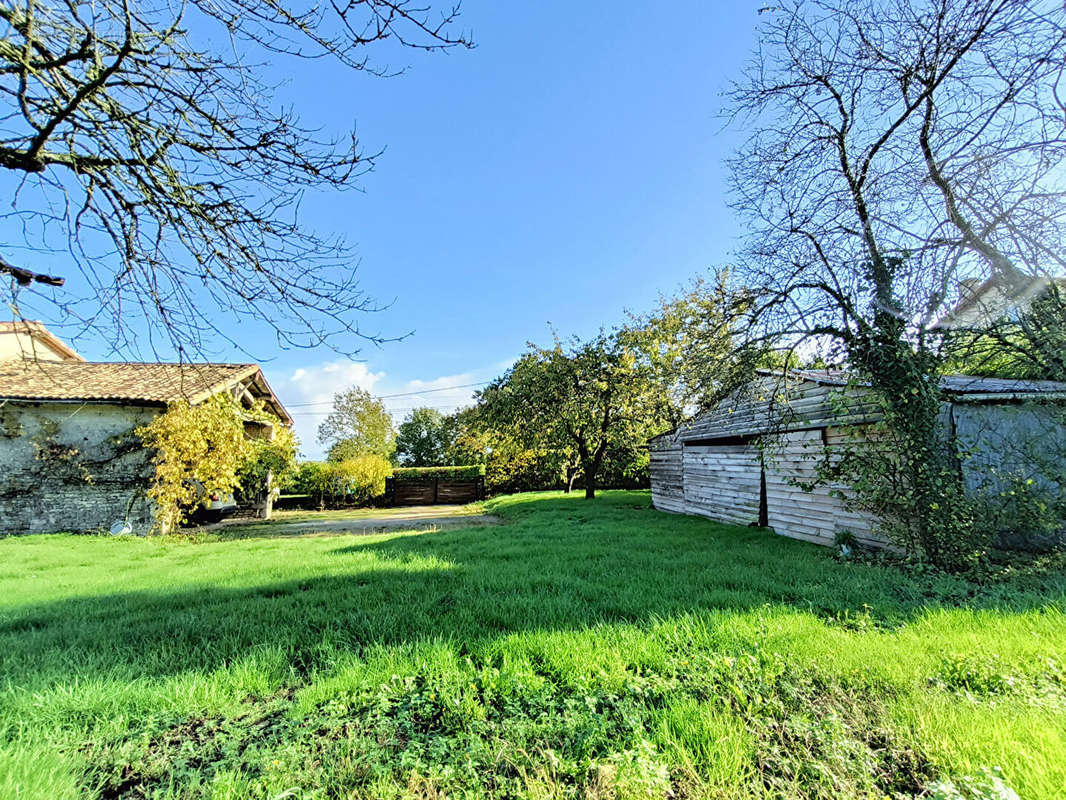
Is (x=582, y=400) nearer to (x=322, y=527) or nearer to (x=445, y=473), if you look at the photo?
(x=322, y=527)

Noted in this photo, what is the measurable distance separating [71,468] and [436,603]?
14352 mm

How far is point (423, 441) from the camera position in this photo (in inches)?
1414

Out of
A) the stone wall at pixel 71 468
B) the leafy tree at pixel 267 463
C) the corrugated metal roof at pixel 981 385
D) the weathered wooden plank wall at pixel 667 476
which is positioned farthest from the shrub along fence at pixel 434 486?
the corrugated metal roof at pixel 981 385

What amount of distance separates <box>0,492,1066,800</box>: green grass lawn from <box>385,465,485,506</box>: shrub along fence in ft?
64.4

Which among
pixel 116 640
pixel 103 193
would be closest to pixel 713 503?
pixel 116 640

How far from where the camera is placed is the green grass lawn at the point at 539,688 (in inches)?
71.1

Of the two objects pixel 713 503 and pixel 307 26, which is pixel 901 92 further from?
pixel 713 503

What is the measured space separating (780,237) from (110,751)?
8.69 m

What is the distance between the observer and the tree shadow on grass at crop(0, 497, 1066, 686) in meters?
3.13

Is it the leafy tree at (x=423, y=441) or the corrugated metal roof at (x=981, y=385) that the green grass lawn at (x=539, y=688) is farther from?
the leafy tree at (x=423, y=441)

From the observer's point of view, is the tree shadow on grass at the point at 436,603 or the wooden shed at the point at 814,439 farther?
the wooden shed at the point at 814,439

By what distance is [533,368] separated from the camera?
17.0m

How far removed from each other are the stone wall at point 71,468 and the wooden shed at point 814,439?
620 inches

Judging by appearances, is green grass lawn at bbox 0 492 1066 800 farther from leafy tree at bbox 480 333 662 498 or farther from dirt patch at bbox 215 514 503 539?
leafy tree at bbox 480 333 662 498
